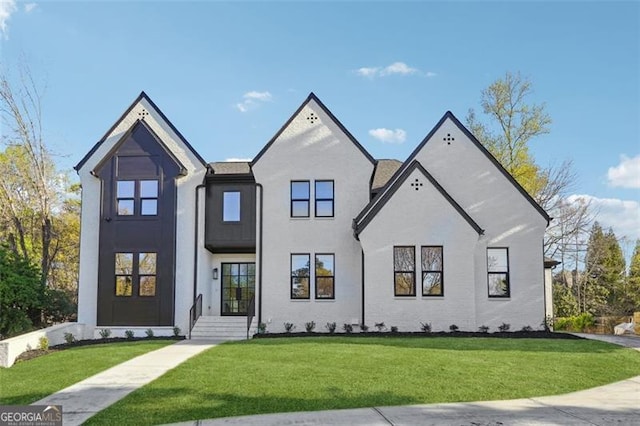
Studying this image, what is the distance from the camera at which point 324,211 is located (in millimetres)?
19266

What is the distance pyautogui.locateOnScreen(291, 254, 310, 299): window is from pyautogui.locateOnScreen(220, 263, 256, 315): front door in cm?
221

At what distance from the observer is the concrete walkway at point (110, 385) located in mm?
7887

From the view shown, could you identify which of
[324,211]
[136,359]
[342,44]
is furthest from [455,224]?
[136,359]

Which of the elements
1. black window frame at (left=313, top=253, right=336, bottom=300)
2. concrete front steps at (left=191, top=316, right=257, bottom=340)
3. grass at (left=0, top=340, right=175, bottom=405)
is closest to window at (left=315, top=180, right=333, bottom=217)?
black window frame at (left=313, top=253, right=336, bottom=300)

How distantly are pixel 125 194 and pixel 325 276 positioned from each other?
26.6 feet

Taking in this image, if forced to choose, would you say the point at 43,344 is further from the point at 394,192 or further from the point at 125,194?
the point at 394,192

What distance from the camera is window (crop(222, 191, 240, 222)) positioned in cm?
1978

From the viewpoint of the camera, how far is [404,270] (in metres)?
17.6

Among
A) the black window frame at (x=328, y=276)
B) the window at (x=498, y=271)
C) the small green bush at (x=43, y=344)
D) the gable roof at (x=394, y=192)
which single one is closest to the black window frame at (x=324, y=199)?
the black window frame at (x=328, y=276)

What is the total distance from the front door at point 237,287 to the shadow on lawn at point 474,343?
5.56 meters

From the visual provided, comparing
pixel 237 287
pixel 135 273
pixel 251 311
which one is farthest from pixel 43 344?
pixel 237 287

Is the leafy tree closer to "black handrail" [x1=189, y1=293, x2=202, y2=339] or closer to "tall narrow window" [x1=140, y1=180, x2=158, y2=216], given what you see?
"tall narrow window" [x1=140, y1=180, x2=158, y2=216]

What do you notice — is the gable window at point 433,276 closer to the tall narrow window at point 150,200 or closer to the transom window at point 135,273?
the transom window at point 135,273

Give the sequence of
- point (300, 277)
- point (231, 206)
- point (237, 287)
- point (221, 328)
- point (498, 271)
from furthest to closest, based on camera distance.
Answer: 1. point (237, 287)
2. point (231, 206)
3. point (300, 277)
4. point (498, 271)
5. point (221, 328)
